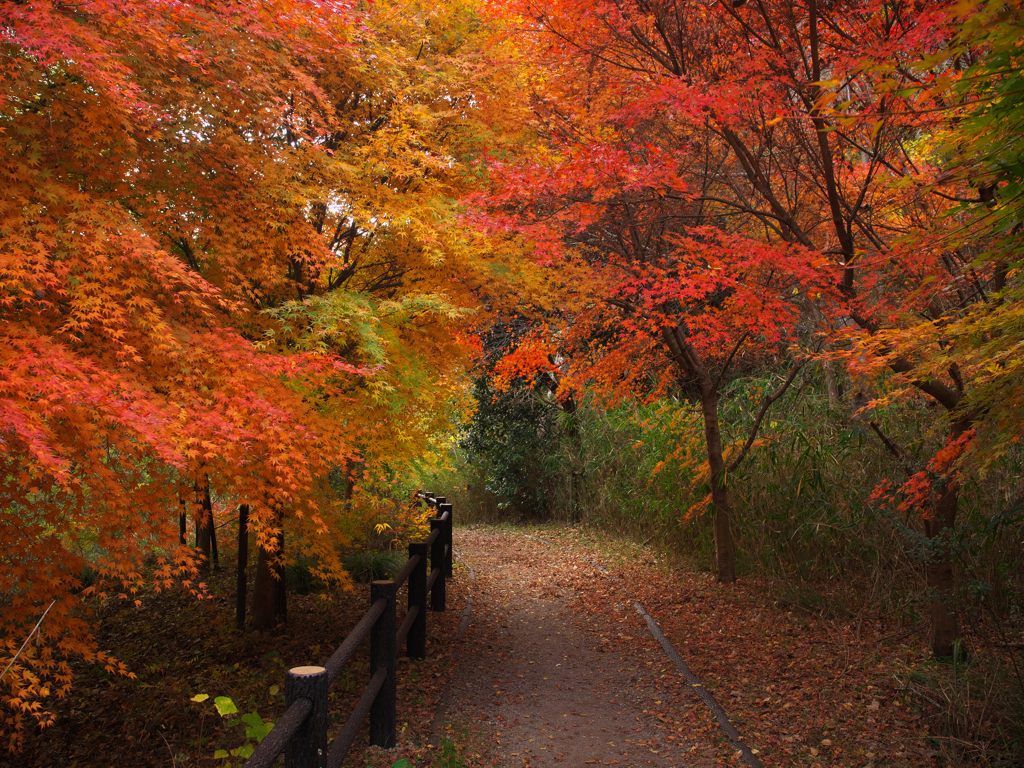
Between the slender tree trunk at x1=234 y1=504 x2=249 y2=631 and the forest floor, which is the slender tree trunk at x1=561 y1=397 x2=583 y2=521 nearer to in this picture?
the forest floor

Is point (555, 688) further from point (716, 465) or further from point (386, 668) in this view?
point (716, 465)

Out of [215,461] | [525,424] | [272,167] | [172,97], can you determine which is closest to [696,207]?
[272,167]

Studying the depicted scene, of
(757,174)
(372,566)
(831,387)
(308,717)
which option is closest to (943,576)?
(757,174)

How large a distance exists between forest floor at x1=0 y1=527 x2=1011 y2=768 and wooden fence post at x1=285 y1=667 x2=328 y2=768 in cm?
153

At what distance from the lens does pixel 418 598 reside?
6383 mm

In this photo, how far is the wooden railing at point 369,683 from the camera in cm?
288

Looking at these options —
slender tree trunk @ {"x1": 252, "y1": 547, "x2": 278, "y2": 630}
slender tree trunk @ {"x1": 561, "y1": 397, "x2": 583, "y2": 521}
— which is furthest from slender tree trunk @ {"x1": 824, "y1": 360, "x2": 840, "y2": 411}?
slender tree trunk @ {"x1": 561, "y1": 397, "x2": 583, "y2": 521}

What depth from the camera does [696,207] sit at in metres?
9.73

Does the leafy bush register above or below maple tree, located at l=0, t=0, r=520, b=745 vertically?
below

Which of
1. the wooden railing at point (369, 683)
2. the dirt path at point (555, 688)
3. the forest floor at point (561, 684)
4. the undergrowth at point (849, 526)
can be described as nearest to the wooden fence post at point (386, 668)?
the wooden railing at point (369, 683)

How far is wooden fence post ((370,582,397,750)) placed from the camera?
4676mm

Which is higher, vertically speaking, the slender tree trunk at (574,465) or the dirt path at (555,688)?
the slender tree trunk at (574,465)

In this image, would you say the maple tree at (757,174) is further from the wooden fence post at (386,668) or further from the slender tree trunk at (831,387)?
the wooden fence post at (386,668)

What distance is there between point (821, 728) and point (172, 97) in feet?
22.4
